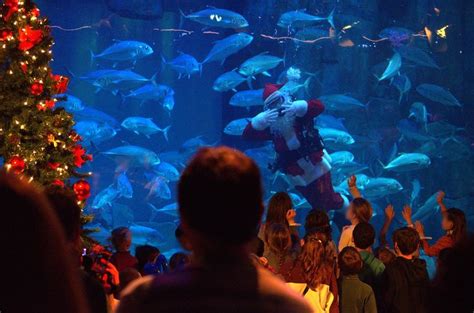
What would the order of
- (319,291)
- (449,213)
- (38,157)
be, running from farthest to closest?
(449,213), (38,157), (319,291)

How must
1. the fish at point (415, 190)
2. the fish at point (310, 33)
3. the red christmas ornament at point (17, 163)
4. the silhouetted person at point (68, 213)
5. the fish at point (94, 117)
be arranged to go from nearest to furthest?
the silhouetted person at point (68, 213)
the red christmas ornament at point (17, 163)
the fish at point (310, 33)
the fish at point (94, 117)
the fish at point (415, 190)

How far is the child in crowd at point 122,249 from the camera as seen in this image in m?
5.29

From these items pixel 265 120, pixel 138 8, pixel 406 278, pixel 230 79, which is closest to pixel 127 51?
pixel 138 8

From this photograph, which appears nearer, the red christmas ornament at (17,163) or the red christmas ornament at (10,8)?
the red christmas ornament at (17,163)

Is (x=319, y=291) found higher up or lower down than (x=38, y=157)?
lower down

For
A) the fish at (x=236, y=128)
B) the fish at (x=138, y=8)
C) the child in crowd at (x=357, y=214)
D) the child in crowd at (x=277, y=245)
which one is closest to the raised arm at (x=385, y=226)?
the child in crowd at (x=357, y=214)

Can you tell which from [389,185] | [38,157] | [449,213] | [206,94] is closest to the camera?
[38,157]

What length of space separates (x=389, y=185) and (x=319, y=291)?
13.7 metres

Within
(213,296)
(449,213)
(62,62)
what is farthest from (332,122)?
(213,296)

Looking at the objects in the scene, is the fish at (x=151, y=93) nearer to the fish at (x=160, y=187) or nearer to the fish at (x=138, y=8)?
the fish at (x=160, y=187)

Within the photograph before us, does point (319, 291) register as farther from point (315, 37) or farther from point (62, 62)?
point (62, 62)

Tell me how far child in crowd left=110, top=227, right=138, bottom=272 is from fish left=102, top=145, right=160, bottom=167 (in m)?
13.0

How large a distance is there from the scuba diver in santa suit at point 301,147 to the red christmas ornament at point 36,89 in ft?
22.8

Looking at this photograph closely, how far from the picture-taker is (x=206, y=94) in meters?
24.3
